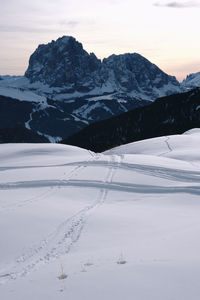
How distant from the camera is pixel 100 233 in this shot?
1185cm

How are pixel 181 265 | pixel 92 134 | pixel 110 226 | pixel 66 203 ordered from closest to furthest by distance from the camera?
pixel 181 265 → pixel 110 226 → pixel 66 203 → pixel 92 134

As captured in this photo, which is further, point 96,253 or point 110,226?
point 110,226

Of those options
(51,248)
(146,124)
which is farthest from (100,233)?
(146,124)

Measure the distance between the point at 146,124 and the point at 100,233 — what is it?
174m

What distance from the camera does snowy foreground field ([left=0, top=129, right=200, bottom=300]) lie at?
7223 mm

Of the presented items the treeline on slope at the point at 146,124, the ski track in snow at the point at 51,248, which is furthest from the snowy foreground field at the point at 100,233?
the treeline on slope at the point at 146,124

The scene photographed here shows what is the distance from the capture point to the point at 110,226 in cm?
1270

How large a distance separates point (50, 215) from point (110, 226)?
2648mm

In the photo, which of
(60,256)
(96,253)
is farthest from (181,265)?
(60,256)

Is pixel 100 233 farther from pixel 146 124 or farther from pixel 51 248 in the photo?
pixel 146 124

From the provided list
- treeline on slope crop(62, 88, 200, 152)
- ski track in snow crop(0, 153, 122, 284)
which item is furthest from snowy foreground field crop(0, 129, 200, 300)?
treeline on slope crop(62, 88, 200, 152)

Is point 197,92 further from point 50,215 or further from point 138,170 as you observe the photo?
point 50,215

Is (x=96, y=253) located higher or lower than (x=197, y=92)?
lower

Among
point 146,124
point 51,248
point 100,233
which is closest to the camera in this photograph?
point 51,248
